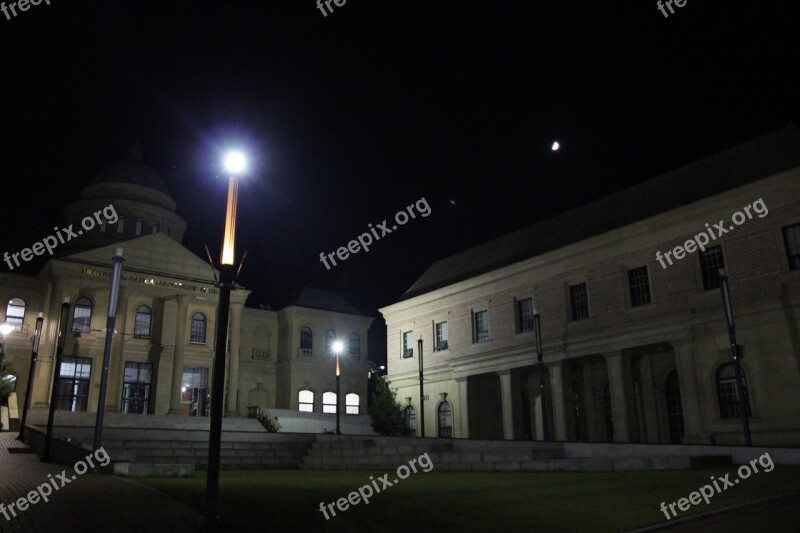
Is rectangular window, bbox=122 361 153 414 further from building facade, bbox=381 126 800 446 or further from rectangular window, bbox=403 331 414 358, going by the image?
building facade, bbox=381 126 800 446

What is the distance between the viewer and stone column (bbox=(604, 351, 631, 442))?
28.3 metres

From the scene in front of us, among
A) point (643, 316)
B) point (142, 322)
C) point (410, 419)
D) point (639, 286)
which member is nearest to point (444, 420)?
point (410, 419)

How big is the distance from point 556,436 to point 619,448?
40.8 ft

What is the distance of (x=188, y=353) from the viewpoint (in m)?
44.2

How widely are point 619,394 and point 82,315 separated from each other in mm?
33885

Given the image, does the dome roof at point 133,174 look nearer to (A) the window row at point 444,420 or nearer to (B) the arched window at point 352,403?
(B) the arched window at point 352,403

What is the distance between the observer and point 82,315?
134 feet

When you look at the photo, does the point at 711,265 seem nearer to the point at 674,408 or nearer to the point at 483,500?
the point at 674,408

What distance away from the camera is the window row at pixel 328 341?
5241 centimetres

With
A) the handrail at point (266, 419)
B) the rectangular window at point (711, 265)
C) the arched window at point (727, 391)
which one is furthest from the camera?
the handrail at point (266, 419)

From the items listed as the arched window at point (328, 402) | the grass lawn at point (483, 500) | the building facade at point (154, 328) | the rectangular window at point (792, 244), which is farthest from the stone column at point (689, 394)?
the arched window at point (328, 402)

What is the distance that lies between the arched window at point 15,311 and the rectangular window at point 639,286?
128 ft

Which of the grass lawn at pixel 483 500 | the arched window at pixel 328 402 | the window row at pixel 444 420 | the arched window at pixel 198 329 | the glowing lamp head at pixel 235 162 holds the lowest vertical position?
the grass lawn at pixel 483 500

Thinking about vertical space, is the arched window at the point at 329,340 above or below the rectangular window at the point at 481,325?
above
